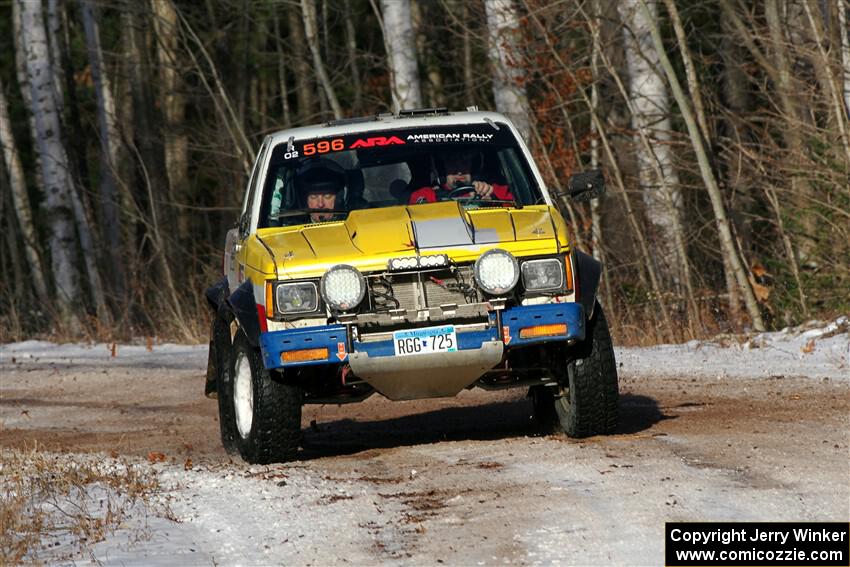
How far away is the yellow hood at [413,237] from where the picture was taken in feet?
26.7

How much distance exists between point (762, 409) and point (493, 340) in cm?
269

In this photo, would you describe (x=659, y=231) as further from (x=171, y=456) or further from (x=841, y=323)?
(x=171, y=456)

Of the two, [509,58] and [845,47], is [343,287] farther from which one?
[509,58]

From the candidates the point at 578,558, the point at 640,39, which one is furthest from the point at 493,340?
the point at 640,39

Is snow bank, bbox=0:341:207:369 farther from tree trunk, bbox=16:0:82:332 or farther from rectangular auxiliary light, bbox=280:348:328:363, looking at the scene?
rectangular auxiliary light, bbox=280:348:328:363

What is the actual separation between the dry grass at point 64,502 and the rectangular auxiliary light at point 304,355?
37.5 inches

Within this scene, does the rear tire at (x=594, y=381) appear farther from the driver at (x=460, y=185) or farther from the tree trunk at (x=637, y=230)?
the tree trunk at (x=637, y=230)

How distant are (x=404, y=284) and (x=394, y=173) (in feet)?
4.41

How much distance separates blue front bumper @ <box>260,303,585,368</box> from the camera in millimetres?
8070

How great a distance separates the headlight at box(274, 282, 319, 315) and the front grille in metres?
0.31

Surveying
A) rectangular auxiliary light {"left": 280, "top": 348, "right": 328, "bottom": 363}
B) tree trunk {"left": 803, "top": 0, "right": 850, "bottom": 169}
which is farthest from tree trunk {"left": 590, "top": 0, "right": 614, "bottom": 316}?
rectangular auxiliary light {"left": 280, "top": 348, "right": 328, "bottom": 363}

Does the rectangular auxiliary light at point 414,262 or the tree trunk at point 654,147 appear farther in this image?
Answer: the tree trunk at point 654,147

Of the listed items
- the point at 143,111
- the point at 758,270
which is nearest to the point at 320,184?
the point at 758,270

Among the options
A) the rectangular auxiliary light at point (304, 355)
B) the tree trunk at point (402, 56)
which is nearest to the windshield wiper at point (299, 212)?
the rectangular auxiliary light at point (304, 355)
